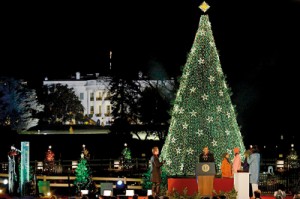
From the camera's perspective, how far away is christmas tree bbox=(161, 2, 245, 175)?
1146 inches

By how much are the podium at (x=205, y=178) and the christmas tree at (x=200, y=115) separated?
217 inches

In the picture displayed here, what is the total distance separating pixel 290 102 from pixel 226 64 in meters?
6.34

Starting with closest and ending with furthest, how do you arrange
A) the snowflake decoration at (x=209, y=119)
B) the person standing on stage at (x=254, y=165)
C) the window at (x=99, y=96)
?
1. the person standing on stage at (x=254, y=165)
2. the snowflake decoration at (x=209, y=119)
3. the window at (x=99, y=96)

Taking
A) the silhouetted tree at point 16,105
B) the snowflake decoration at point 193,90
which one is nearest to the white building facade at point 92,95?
the silhouetted tree at point 16,105

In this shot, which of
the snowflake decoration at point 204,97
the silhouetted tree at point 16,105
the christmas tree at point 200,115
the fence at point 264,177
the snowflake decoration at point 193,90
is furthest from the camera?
the silhouetted tree at point 16,105

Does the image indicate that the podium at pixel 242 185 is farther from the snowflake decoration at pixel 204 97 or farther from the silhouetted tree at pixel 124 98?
the silhouetted tree at pixel 124 98

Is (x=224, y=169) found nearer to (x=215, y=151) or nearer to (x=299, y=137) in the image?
(x=215, y=151)

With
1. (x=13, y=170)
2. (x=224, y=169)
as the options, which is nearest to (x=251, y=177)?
(x=224, y=169)

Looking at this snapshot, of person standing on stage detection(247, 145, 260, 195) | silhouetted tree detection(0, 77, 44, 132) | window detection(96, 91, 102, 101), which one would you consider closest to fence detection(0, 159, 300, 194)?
person standing on stage detection(247, 145, 260, 195)

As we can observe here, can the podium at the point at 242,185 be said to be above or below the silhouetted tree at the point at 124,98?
below

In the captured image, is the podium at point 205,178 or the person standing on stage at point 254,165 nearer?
the podium at point 205,178

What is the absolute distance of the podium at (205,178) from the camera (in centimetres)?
2331

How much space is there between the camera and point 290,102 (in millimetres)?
64312

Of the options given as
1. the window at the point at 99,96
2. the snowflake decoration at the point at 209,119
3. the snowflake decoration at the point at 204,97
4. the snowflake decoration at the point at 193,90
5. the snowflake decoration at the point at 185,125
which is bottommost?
the snowflake decoration at the point at 185,125
